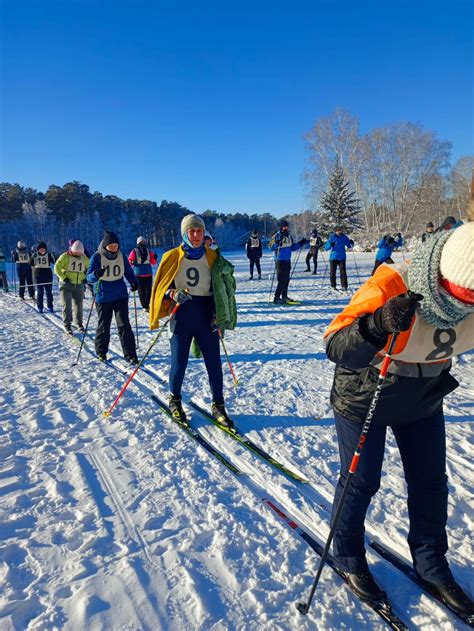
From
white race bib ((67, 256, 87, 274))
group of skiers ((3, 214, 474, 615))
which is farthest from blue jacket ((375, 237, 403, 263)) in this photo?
group of skiers ((3, 214, 474, 615))

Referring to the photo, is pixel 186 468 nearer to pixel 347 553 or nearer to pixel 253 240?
pixel 347 553

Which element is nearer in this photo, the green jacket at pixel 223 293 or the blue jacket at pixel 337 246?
the green jacket at pixel 223 293

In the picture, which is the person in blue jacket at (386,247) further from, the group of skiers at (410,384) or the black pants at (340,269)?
the group of skiers at (410,384)

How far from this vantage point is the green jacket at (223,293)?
12.3 ft

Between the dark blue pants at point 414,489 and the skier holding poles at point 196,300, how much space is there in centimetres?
188

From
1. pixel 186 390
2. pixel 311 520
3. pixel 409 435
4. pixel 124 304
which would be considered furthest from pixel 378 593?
pixel 124 304

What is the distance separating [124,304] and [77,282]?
8.69 ft

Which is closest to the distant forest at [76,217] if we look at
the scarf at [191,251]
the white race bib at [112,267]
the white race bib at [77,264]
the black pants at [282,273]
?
the black pants at [282,273]

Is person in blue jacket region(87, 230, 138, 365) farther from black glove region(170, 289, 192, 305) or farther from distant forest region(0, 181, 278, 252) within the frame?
distant forest region(0, 181, 278, 252)

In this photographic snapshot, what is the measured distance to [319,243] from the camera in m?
13.4

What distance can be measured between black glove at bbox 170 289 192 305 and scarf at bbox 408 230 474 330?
2.39 m

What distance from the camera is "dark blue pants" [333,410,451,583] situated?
188 cm

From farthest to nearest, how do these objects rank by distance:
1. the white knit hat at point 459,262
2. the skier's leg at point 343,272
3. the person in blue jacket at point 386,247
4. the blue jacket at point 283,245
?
1. the skier's leg at point 343,272
2. the person in blue jacket at point 386,247
3. the blue jacket at point 283,245
4. the white knit hat at point 459,262

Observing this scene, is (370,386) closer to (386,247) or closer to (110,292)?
(110,292)
